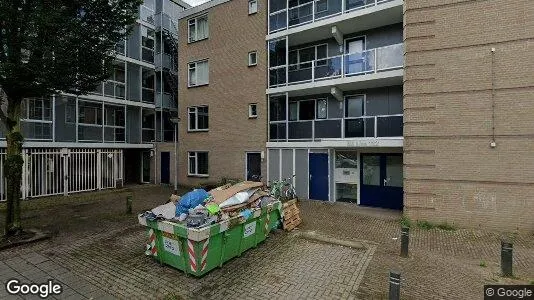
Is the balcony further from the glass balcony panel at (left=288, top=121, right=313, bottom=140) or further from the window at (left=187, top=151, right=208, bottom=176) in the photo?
the window at (left=187, top=151, right=208, bottom=176)

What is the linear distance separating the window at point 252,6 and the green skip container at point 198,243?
12.6 m

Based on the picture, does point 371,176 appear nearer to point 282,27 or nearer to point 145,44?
point 282,27

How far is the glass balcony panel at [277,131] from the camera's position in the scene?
1501cm

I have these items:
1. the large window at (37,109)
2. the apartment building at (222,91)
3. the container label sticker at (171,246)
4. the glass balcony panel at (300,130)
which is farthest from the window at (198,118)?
the container label sticker at (171,246)

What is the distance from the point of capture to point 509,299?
5.40 metres

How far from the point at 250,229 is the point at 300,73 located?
934cm

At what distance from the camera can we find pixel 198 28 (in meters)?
18.4

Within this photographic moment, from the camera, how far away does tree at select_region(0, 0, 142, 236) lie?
7.40m

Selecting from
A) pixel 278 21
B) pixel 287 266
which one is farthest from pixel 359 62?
pixel 287 266

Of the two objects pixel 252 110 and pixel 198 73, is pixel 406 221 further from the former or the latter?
pixel 198 73

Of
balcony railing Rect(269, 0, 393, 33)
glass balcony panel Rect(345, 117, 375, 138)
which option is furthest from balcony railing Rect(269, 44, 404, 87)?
glass balcony panel Rect(345, 117, 375, 138)

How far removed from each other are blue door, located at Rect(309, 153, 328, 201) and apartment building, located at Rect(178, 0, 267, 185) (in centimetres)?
271

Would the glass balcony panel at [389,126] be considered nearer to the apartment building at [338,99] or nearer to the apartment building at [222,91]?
the apartment building at [338,99]

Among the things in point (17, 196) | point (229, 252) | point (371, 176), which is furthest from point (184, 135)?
point (229, 252)
